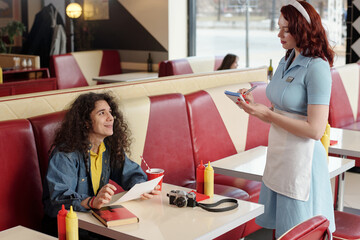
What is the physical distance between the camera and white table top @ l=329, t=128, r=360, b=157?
3.22 metres

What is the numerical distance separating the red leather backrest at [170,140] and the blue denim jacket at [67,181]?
0.68 metres

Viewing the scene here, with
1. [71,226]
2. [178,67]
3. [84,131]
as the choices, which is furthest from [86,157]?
[178,67]

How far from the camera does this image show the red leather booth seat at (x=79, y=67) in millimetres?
6398

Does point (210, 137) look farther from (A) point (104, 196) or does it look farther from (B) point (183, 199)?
(A) point (104, 196)

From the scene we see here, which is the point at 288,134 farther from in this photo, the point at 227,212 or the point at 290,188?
the point at 227,212

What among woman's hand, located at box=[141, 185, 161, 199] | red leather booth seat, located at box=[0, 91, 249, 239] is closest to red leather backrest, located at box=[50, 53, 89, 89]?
red leather booth seat, located at box=[0, 91, 249, 239]

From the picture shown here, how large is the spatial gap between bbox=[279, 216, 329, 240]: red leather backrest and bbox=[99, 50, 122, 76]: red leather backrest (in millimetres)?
6211

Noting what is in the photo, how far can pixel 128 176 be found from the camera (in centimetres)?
262

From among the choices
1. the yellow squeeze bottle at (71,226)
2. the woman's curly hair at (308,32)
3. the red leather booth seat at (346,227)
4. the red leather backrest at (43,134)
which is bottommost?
the red leather booth seat at (346,227)

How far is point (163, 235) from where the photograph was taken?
198cm

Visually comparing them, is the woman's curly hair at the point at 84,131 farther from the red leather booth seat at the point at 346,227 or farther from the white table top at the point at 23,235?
the red leather booth seat at the point at 346,227

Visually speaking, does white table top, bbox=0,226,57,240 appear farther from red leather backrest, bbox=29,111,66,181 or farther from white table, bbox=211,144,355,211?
white table, bbox=211,144,355,211

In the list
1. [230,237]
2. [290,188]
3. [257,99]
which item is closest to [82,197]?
[290,188]

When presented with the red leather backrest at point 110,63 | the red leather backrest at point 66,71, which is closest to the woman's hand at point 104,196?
the red leather backrest at point 66,71
